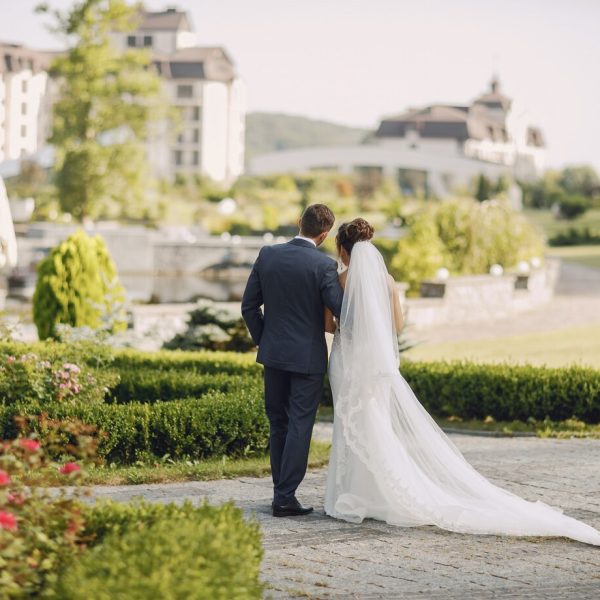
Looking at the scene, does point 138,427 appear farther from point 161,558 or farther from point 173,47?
point 173,47

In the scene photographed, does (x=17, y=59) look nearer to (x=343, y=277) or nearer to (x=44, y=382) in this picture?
(x=44, y=382)

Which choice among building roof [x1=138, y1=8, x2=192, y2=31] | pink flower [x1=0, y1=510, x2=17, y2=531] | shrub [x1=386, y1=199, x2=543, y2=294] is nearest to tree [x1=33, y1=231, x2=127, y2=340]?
pink flower [x1=0, y1=510, x2=17, y2=531]

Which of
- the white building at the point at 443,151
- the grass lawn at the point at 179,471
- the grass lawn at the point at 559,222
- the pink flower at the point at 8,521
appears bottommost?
the grass lawn at the point at 179,471

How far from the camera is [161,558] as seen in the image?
3.39 m

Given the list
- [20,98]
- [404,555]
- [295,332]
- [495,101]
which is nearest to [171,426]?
[295,332]

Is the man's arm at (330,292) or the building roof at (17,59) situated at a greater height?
the building roof at (17,59)

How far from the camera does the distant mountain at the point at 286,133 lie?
180 metres

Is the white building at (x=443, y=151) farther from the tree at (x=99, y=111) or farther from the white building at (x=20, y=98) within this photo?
the tree at (x=99, y=111)

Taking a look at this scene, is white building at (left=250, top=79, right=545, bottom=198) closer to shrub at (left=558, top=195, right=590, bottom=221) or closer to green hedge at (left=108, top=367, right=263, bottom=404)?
shrub at (left=558, top=195, right=590, bottom=221)

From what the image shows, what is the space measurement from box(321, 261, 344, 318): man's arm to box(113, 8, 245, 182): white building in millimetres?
80044

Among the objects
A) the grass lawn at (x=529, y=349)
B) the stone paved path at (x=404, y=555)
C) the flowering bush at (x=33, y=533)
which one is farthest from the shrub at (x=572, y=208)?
the flowering bush at (x=33, y=533)

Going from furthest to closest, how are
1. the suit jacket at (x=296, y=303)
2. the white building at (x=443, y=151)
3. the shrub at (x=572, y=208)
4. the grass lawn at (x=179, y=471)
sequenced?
the white building at (x=443, y=151) → the shrub at (x=572, y=208) → the grass lawn at (x=179, y=471) → the suit jacket at (x=296, y=303)

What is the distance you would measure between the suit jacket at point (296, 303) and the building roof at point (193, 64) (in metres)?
82.7

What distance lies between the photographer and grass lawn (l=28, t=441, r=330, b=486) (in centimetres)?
680
